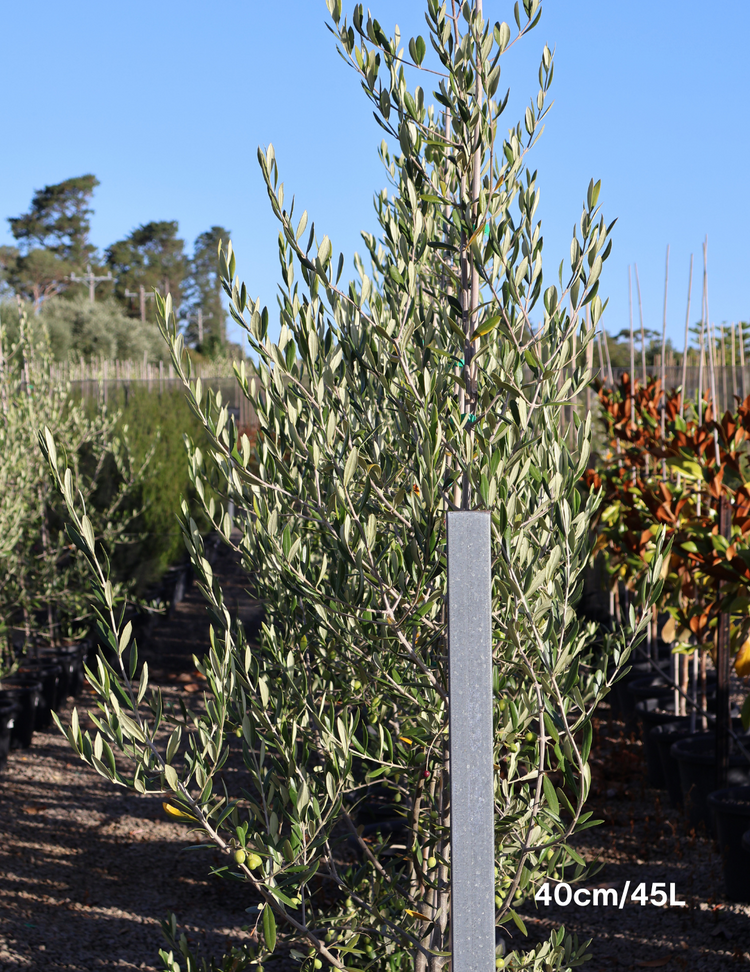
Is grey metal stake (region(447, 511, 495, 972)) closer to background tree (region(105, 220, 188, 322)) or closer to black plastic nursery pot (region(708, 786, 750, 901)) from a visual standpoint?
black plastic nursery pot (region(708, 786, 750, 901))

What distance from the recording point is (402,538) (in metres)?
1.87

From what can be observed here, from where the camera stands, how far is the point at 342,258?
5.53 ft

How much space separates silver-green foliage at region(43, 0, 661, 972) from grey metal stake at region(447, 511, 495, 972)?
20 centimetres

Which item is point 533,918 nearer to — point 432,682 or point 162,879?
point 162,879

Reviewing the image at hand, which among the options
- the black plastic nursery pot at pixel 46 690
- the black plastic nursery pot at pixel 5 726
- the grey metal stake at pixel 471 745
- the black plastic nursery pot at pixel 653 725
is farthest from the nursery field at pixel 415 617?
the black plastic nursery pot at pixel 46 690

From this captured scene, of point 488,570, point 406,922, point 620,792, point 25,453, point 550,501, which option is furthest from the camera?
point 25,453

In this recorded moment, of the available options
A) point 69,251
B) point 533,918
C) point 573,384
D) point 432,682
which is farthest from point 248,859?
point 69,251

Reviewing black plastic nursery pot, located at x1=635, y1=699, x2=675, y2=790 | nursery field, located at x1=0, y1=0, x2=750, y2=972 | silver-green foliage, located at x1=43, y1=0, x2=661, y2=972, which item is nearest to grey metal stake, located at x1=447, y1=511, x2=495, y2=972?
nursery field, located at x1=0, y1=0, x2=750, y2=972

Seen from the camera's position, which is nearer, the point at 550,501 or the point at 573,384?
the point at 550,501

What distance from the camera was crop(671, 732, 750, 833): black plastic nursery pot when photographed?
3.85 metres

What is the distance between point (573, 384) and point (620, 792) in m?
3.42

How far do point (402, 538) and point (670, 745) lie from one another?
10.4 ft

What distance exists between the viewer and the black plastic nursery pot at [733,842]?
3.23 meters

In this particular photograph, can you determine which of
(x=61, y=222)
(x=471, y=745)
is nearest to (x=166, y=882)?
(x=471, y=745)
